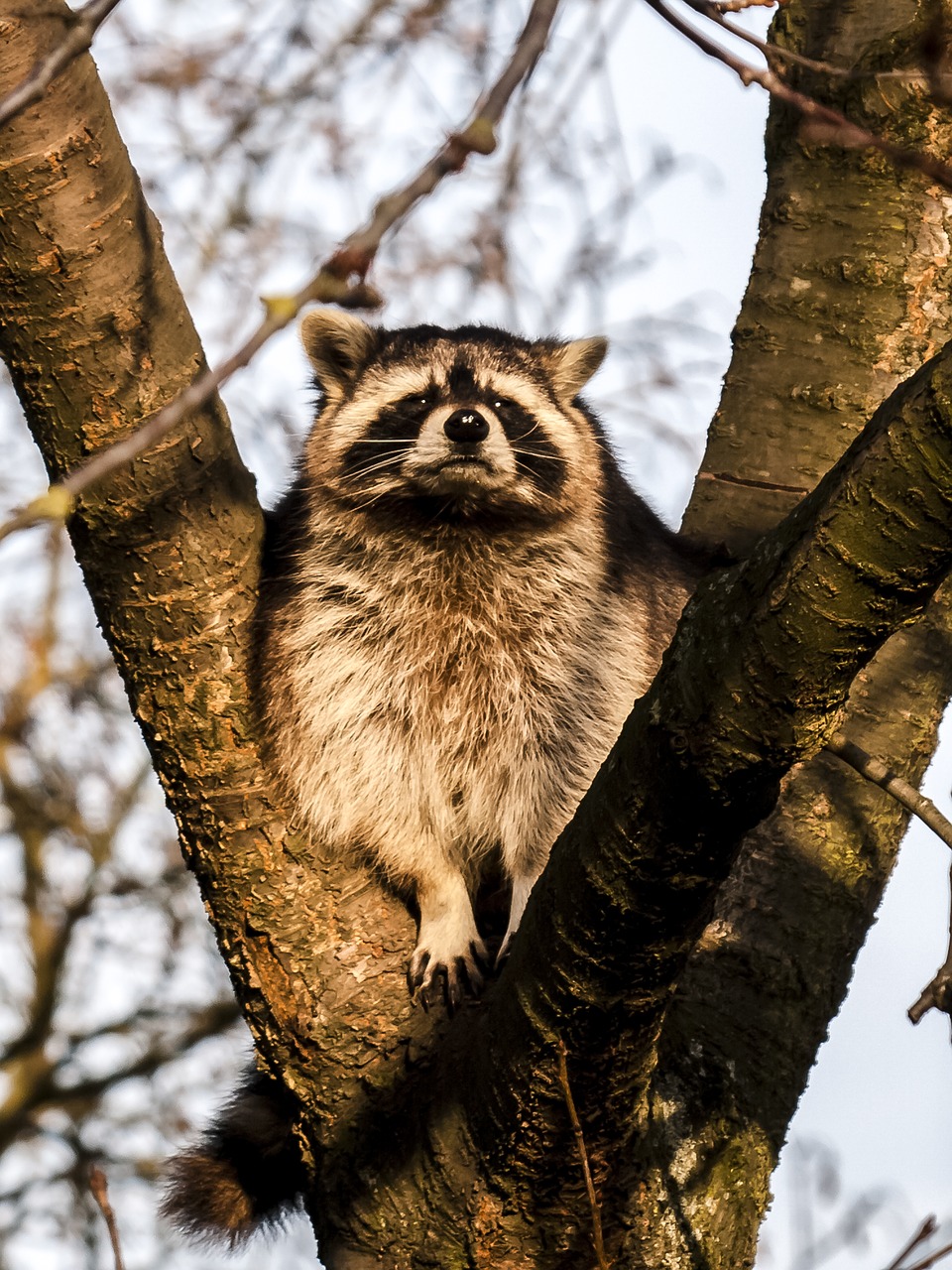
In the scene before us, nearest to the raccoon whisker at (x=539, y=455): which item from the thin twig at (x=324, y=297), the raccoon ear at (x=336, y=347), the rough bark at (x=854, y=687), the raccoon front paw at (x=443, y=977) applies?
the rough bark at (x=854, y=687)

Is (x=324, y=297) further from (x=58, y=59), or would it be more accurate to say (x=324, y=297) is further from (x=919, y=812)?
(x=919, y=812)

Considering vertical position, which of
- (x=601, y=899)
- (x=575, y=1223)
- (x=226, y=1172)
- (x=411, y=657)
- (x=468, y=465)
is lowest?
(x=575, y=1223)

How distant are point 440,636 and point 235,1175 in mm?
1150

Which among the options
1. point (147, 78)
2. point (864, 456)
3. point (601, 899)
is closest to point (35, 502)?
point (864, 456)

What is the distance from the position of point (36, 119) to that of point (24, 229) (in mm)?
155

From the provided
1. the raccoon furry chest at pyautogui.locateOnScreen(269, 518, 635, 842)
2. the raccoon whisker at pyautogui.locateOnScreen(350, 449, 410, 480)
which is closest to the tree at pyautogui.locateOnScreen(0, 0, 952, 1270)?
the raccoon furry chest at pyautogui.locateOnScreen(269, 518, 635, 842)

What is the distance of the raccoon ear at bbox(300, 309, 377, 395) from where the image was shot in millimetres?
3627

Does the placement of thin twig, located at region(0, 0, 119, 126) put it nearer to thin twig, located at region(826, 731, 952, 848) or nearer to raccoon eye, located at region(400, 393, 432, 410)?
thin twig, located at region(826, 731, 952, 848)

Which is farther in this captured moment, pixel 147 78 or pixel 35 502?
pixel 147 78

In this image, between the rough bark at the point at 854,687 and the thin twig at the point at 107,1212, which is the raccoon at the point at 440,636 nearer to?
the rough bark at the point at 854,687

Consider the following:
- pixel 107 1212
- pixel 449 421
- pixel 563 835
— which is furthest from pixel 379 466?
pixel 107 1212

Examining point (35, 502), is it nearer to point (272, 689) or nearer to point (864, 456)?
point (864, 456)

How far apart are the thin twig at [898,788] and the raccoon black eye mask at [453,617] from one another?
82cm

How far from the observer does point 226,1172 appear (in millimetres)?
2908
